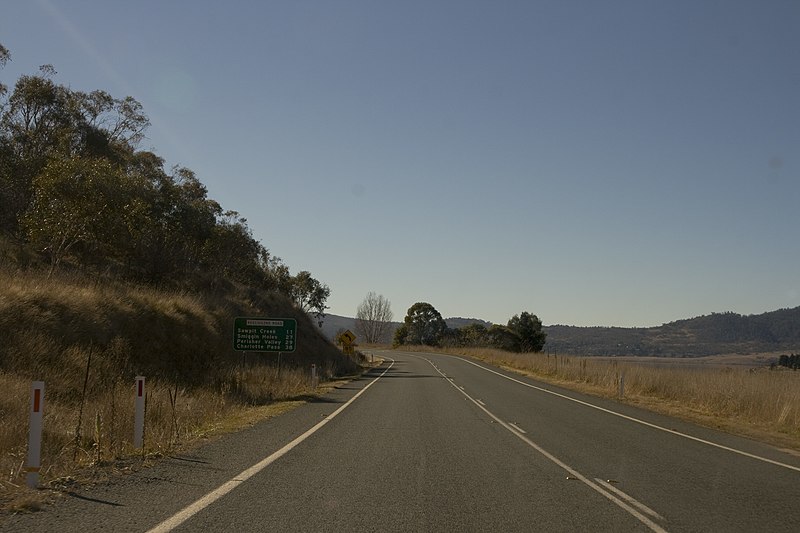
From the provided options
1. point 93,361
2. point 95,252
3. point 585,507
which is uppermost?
point 95,252

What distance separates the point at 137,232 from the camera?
32750 mm

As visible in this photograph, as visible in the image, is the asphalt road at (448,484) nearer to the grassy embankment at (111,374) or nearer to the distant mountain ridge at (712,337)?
the grassy embankment at (111,374)

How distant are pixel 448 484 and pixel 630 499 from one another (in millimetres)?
2270

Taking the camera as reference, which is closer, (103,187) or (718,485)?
(718,485)

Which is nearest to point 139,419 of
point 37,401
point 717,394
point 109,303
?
point 37,401

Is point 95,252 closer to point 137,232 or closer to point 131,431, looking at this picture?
point 137,232

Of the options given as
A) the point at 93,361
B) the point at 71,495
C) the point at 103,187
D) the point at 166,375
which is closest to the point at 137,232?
the point at 103,187

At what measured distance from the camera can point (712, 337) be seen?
360 ft

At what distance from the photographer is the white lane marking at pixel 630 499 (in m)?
7.46

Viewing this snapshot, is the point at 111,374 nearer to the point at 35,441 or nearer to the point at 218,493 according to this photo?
the point at 35,441

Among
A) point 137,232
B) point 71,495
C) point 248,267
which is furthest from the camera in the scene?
point 248,267

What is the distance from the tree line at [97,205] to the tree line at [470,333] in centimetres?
5755

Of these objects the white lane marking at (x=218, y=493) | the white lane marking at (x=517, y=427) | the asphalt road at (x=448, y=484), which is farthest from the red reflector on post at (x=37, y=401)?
the white lane marking at (x=517, y=427)

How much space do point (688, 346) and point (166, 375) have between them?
9469cm
